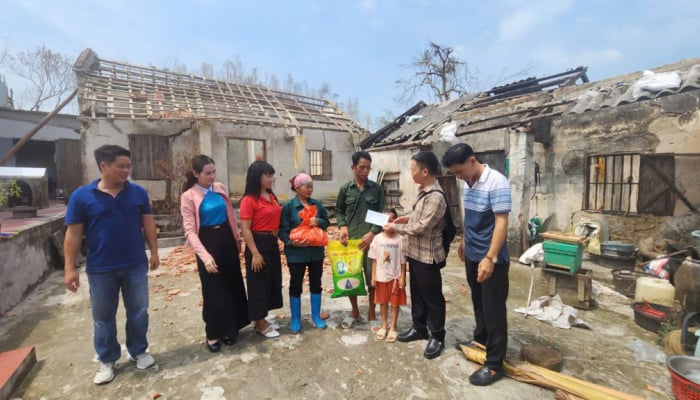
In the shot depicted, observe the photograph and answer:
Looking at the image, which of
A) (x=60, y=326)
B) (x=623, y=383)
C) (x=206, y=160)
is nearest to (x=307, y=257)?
(x=206, y=160)

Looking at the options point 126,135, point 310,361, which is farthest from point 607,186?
point 126,135

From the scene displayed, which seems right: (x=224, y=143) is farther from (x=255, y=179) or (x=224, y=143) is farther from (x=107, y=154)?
(x=107, y=154)

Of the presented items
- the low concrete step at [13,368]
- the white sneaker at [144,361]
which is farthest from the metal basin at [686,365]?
the low concrete step at [13,368]

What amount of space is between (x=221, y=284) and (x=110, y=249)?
1005mm

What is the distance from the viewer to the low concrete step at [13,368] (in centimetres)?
263

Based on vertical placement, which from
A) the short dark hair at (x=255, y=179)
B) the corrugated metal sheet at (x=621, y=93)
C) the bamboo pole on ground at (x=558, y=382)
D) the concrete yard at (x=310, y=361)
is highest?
the corrugated metal sheet at (x=621, y=93)

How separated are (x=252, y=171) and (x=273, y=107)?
35.5ft

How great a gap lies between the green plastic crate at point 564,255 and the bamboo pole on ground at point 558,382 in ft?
7.42

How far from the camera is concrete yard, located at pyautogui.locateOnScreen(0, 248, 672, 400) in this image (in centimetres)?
271

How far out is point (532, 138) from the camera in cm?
716

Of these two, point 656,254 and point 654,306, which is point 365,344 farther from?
point 656,254

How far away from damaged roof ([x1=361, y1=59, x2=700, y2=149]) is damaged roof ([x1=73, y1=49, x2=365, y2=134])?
299 centimetres

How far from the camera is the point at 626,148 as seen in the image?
6.45 meters

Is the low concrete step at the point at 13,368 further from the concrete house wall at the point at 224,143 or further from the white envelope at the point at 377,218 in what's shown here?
the concrete house wall at the point at 224,143
